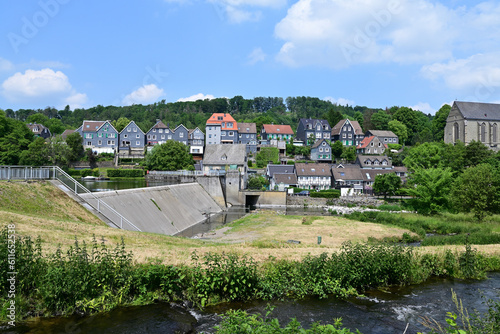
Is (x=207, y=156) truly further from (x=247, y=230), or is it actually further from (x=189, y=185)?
(x=247, y=230)

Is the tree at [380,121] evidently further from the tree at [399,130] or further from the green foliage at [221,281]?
the green foliage at [221,281]

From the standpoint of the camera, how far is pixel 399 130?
116188 mm

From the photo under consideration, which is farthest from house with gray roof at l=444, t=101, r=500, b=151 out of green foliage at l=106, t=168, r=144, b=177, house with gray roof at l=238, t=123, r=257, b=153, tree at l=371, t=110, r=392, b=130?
green foliage at l=106, t=168, r=144, b=177

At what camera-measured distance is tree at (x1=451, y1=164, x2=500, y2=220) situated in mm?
37031

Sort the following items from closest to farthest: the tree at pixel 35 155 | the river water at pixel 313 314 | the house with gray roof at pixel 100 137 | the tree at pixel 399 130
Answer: the river water at pixel 313 314 → the tree at pixel 35 155 → the house with gray roof at pixel 100 137 → the tree at pixel 399 130

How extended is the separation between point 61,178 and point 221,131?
74.7m

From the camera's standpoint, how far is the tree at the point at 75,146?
3346 inches

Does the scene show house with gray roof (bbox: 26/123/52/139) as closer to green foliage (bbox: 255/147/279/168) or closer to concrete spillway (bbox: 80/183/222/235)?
green foliage (bbox: 255/147/279/168)

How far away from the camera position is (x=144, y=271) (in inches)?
465

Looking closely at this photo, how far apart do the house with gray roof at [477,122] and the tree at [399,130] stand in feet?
62.3

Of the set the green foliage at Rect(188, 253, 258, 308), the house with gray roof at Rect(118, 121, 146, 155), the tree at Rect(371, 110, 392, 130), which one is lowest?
the green foliage at Rect(188, 253, 258, 308)

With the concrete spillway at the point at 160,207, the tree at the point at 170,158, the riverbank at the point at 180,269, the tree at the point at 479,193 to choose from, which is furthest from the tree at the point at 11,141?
the tree at the point at 479,193

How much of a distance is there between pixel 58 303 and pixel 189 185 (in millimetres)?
42999

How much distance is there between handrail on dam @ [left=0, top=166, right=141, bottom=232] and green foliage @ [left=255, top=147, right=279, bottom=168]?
61.7 metres
